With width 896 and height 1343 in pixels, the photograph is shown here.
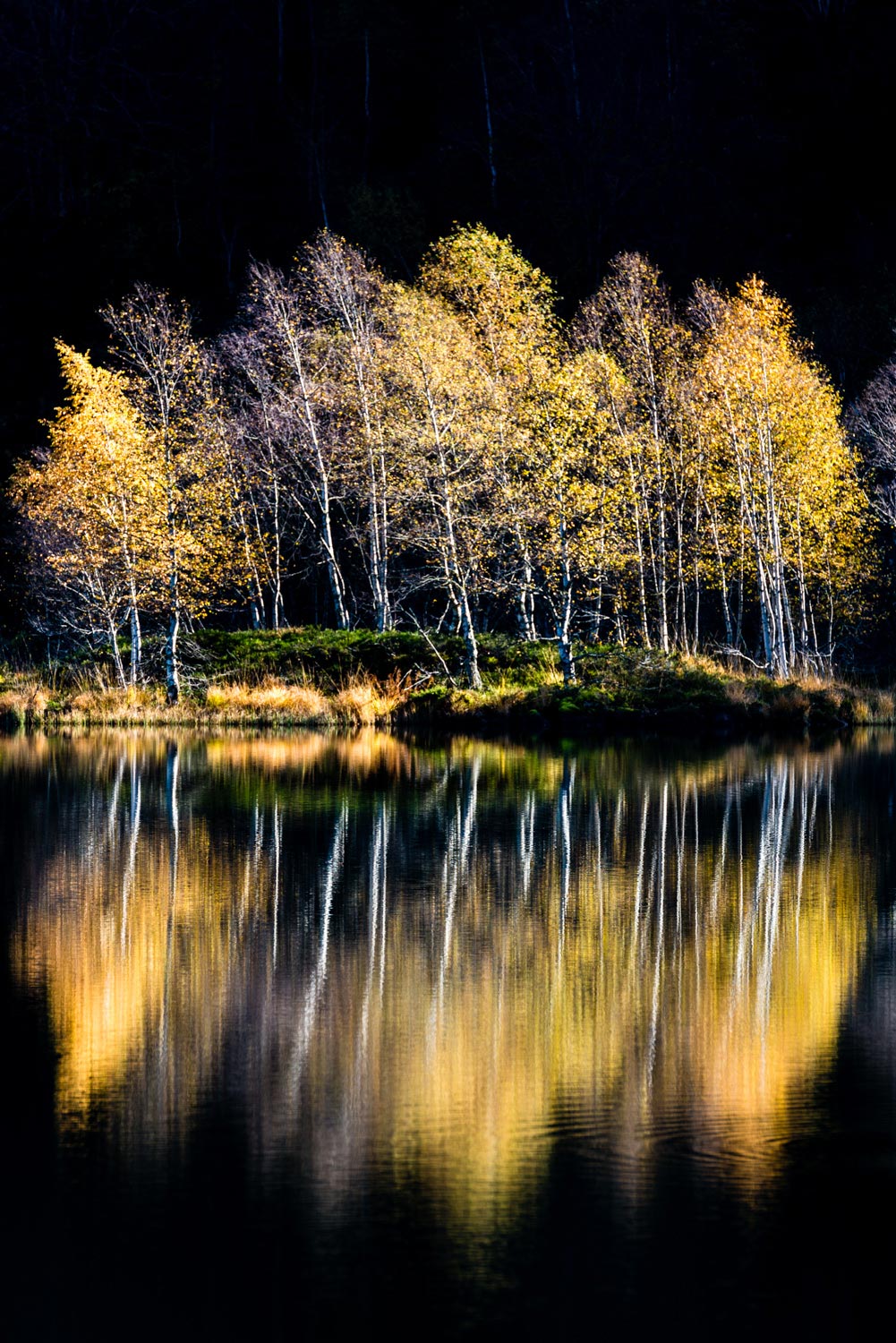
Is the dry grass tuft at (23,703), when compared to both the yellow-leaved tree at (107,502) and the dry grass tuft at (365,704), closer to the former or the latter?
the yellow-leaved tree at (107,502)

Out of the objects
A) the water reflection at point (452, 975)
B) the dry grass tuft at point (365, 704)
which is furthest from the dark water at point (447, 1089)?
the dry grass tuft at point (365, 704)

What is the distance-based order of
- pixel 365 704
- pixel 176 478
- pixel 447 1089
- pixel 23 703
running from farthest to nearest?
pixel 176 478 < pixel 23 703 < pixel 365 704 < pixel 447 1089

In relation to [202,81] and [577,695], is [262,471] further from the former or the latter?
[202,81]

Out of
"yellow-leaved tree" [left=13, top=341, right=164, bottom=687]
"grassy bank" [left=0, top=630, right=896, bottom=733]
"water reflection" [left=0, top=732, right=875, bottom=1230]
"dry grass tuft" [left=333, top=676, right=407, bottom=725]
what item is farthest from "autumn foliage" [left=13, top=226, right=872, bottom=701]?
"water reflection" [left=0, top=732, right=875, bottom=1230]

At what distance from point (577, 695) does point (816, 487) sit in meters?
10.7

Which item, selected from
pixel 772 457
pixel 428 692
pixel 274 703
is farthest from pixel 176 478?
pixel 772 457

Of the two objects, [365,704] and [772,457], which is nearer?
[365,704]

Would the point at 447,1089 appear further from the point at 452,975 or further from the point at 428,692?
the point at 428,692

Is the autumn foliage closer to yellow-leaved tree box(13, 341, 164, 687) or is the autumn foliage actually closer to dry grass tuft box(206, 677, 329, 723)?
yellow-leaved tree box(13, 341, 164, 687)

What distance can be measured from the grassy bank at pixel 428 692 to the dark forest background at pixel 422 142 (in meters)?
19.5

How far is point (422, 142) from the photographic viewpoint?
8038cm

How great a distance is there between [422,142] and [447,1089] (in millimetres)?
77364

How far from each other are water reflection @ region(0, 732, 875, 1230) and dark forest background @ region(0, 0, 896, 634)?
43366mm

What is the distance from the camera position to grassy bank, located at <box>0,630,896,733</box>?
38219 mm
